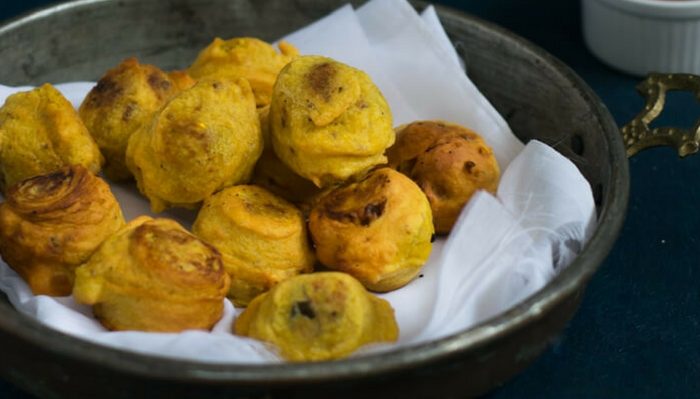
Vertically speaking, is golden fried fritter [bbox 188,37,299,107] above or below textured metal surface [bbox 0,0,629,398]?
above

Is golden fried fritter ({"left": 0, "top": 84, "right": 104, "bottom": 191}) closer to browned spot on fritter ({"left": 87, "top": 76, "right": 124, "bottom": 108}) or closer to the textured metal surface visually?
browned spot on fritter ({"left": 87, "top": 76, "right": 124, "bottom": 108})

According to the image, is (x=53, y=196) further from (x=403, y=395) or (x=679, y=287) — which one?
(x=679, y=287)

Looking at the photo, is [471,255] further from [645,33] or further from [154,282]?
[645,33]

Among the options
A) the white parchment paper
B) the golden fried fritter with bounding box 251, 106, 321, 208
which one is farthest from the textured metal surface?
the golden fried fritter with bounding box 251, 106, 321, 208

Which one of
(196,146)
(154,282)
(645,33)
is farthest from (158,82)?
(645,33)

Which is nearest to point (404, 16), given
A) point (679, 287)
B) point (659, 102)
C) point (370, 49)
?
point (370, 49)

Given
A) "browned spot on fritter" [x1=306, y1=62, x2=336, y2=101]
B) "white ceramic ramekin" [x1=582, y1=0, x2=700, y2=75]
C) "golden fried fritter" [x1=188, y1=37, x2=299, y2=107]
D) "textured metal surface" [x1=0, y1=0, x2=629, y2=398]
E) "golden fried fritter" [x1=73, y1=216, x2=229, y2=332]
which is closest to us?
"textured metal surface" [x1=0, y1=0, x2=629, y2=398]

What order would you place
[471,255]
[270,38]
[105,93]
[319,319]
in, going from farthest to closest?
[270,38], [105,93], [471,255], [319,319]
